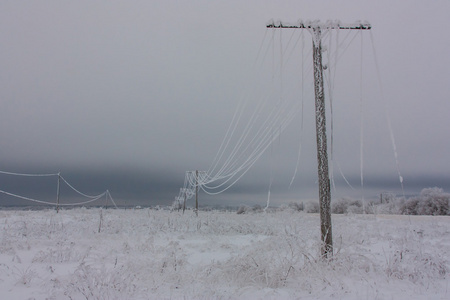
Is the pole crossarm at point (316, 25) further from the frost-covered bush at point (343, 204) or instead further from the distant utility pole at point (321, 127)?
the frost-covered bush at point (343, 204)

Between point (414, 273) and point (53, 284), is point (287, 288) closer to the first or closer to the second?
Result: point (414, 273)

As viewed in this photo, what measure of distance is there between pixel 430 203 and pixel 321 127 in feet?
118

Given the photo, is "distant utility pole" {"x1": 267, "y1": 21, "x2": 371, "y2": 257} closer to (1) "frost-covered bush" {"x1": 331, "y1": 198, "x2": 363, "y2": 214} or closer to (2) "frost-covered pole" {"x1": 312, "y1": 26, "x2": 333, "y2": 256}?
(2) "frost-covered pole" {"x1": 312, "y1": 26, "x2": 333, "y2": 256}

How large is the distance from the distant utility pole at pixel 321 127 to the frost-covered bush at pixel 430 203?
32.2 meters

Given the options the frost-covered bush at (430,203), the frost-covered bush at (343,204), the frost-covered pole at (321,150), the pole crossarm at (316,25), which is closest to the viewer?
the frost-covered pole at (321,150)

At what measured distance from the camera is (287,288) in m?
7.26

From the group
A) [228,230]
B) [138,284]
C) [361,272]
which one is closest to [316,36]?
[361,272]

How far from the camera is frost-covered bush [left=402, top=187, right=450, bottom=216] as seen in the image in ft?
118

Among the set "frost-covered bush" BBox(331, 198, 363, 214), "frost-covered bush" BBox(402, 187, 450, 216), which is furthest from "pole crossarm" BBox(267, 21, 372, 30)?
"frost-covered bush" BBox(331, 198, 363, 214)

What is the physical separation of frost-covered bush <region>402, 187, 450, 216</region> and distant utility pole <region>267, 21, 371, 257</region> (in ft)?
106

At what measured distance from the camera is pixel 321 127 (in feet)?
31.0

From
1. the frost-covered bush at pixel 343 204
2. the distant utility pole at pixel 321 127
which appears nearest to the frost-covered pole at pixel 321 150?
the distant utility pole at pixel 321 127

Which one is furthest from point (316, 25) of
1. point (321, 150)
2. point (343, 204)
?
point (343, 204)

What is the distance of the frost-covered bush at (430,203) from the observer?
118 feet
